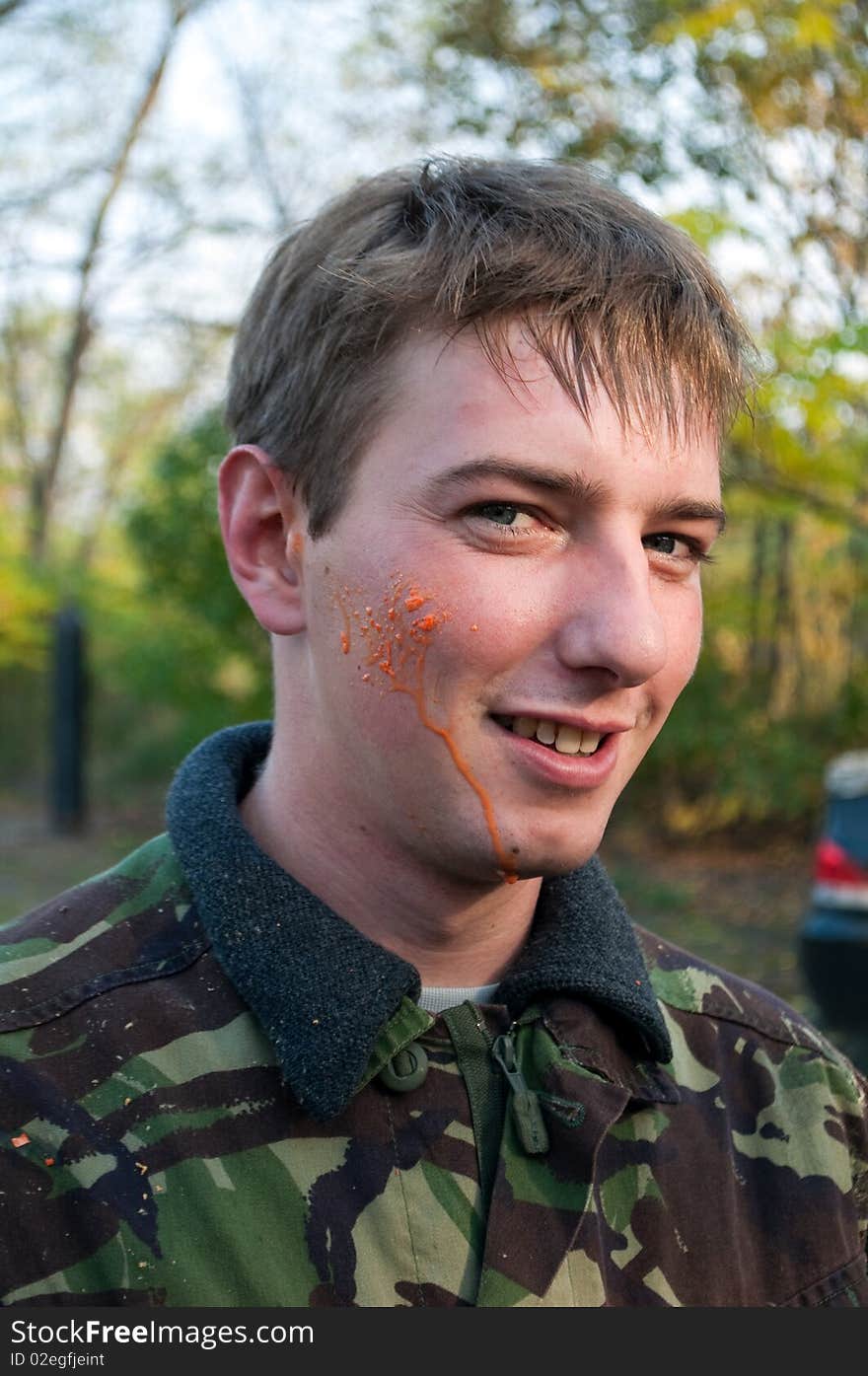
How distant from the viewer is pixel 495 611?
68.7 inches

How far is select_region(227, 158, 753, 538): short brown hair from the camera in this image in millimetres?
1847

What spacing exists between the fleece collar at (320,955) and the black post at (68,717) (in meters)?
11.6

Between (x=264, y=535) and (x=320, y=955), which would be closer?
(x=320, y=955)

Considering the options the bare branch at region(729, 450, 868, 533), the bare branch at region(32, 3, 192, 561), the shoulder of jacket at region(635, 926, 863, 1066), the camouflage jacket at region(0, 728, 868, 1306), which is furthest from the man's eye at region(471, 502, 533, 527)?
the bare branch at region(32, 3, 192, 561)

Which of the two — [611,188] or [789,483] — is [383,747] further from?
[789,483]

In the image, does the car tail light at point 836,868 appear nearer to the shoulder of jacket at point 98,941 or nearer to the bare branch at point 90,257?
the shoulder of jacket at point 98,941

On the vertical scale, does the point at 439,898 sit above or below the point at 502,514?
below

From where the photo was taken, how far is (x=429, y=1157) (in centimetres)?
176

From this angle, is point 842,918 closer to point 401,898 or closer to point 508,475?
point 401,898

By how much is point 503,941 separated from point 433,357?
838mm

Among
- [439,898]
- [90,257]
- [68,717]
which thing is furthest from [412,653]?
[90,257]

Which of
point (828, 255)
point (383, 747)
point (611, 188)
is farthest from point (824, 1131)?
point (828, 255)

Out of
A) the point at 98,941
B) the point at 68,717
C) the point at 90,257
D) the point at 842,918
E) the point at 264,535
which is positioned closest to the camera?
Answer: the point at 98,941

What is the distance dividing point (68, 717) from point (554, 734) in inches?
481
